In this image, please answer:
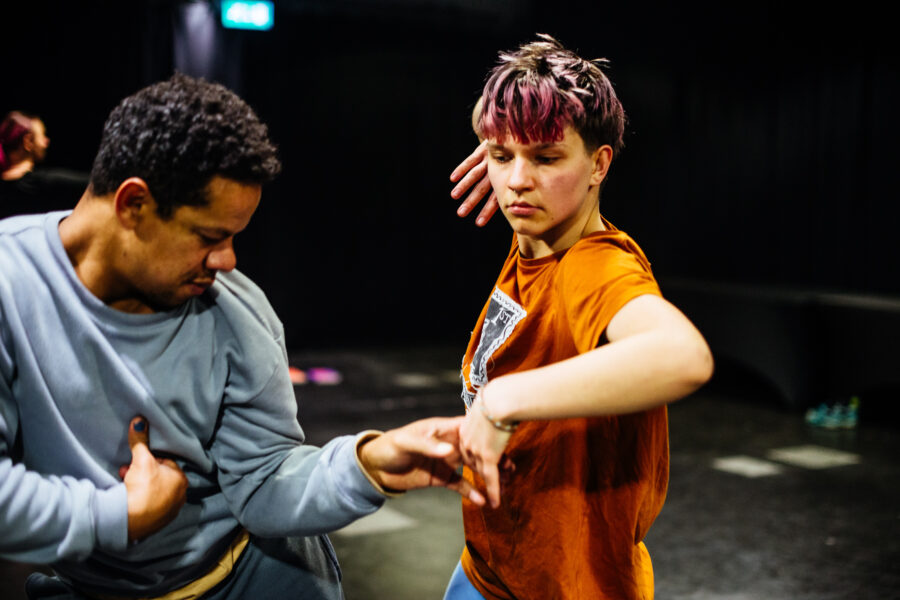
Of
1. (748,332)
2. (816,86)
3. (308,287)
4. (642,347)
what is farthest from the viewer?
(308,287)

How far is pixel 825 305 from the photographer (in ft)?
18.0

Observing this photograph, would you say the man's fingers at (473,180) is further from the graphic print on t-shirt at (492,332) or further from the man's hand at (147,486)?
the man's hand at (147,486)

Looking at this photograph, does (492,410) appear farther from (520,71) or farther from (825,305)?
(825,305)

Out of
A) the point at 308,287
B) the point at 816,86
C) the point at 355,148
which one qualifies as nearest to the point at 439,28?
the point at 355,148

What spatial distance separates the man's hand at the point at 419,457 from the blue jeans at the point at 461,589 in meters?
0.26

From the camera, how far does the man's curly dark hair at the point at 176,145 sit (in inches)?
43.2

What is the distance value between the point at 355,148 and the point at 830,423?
4920mm

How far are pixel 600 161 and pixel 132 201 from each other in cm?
65

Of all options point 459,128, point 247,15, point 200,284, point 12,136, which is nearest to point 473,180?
point 200,284

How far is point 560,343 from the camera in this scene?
1194 mm

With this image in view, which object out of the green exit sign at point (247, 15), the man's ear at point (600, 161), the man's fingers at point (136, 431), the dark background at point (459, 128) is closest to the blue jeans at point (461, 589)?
the man's fingers at point (136, 431)

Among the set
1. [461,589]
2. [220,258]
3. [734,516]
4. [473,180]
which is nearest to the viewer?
[220,258]

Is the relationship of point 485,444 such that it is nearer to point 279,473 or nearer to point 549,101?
point 279,473

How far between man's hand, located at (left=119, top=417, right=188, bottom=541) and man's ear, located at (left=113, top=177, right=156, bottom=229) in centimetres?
27
